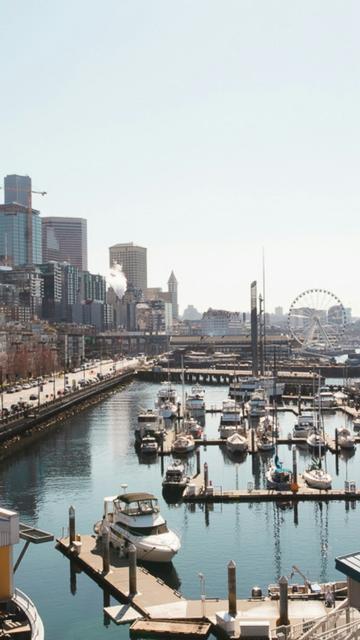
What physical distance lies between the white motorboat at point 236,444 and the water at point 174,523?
1255 millimetres

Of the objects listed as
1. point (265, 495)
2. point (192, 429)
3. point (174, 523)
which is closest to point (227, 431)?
point (192, 429)

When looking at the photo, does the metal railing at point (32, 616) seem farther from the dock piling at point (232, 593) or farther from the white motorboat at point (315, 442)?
the white motorboat at point (315, 442)

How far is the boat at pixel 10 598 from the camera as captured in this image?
26.4 m

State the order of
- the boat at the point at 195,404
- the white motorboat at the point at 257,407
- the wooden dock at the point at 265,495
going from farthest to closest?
the boat at the point at 195,404
the white motorboat at the point at 257,407
the wooden dock at the point at 265,495

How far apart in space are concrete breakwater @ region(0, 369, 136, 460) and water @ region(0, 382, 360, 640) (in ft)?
8.00

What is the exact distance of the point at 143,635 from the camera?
2909 centimetres

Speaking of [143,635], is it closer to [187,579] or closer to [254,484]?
[187,579]

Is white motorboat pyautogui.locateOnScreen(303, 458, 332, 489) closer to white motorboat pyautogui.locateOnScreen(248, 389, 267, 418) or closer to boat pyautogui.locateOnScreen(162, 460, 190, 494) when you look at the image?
boat pyautogui.locateOnScreen(162, 460, 190, 494)

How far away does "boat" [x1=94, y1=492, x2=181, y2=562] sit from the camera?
38.8 m

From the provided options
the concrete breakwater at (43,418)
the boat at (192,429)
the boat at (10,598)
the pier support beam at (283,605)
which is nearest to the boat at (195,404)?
the concrete breakwater at (43,418)

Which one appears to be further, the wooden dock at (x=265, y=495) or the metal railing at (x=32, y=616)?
the wooden dock at (x=265, y=495)

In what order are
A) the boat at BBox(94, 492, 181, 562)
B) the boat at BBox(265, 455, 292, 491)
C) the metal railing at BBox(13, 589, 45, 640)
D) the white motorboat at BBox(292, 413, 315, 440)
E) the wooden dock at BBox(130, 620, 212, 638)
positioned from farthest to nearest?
the white motorboat at BBox(292, 413, 315, 440)
the boat at BBox(265, 455, 292, 491)
the boat at BBox(94, 492, 181, 562)
the wooden dock at BBox(130, 620, 212, 638)
the metal railing at BBox(13, 589, 45, 640)

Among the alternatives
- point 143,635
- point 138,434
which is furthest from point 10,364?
point 143,635

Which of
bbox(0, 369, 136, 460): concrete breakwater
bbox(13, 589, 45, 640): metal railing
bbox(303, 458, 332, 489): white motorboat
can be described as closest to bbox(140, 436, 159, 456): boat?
bbox(0, 369, 136, 460): concrete breakwater
